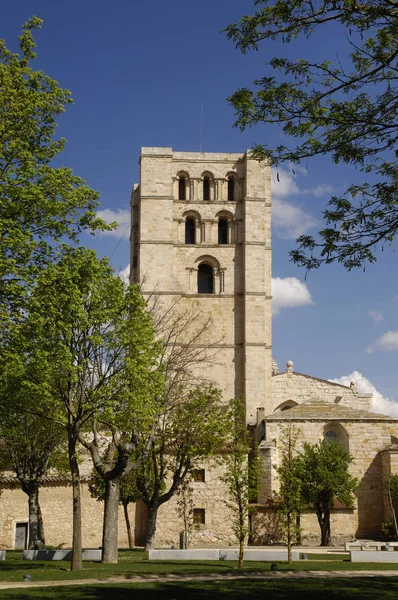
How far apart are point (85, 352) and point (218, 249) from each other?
3437 cm

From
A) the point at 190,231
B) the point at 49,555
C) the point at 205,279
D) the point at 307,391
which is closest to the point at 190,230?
the point at 190,231

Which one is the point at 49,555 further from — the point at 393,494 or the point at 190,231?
the point at 190,231

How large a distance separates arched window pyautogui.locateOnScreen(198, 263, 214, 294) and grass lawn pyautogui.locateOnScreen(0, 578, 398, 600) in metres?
37.7

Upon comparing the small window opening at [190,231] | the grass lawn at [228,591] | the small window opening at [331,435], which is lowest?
the grass lawn at [228,591]

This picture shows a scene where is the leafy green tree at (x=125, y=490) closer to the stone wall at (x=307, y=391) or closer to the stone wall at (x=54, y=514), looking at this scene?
the stone wall at (x=54, y=514)

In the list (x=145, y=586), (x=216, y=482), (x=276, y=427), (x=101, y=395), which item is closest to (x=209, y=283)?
(x=276, y=427)

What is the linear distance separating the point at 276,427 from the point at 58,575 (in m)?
25.0

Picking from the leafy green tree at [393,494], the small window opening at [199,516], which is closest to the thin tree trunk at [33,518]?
the small window opening at [199,516]

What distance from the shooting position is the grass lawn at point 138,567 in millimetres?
20828

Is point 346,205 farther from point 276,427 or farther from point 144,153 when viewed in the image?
point 144,153

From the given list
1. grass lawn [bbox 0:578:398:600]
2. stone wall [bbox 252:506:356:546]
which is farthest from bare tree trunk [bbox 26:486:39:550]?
grass lawn [bbox 0:578:398:600]

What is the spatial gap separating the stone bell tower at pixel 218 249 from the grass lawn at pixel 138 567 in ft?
83.6

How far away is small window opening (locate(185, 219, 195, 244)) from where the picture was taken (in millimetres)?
57156

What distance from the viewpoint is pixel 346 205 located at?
41.7 feet
